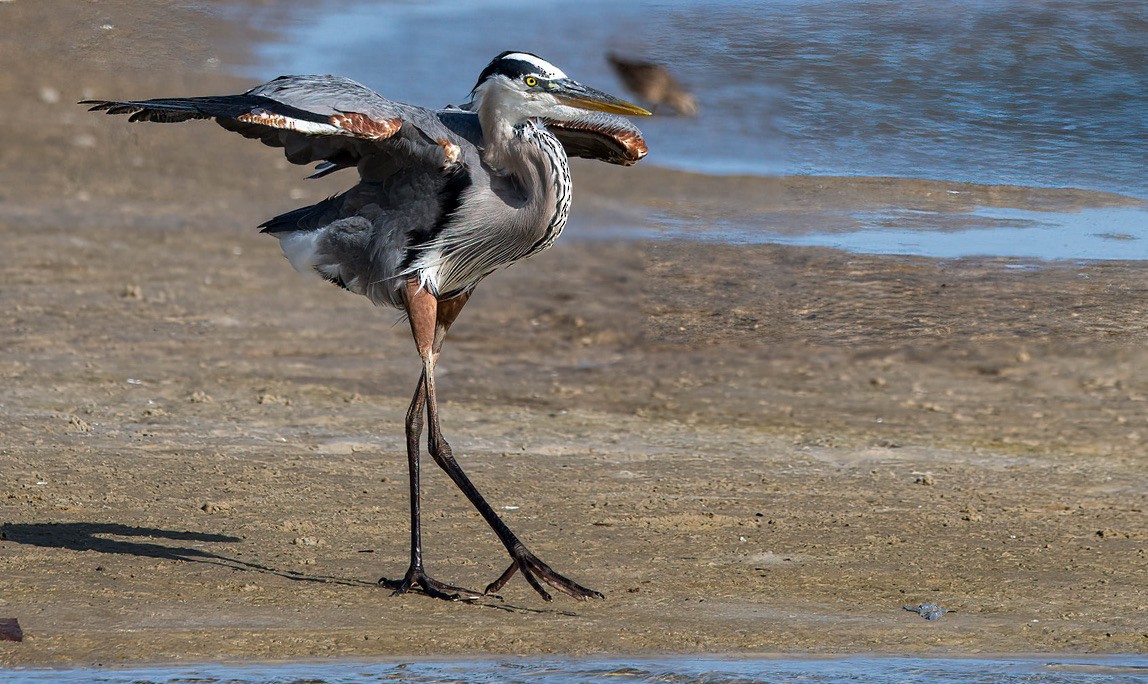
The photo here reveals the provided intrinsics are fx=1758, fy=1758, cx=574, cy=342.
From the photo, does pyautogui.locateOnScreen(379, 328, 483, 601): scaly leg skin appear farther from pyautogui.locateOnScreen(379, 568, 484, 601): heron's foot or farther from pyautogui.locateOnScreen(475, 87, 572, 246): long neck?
pyautogui.locateOnScreen(475, 87, 572, 246): long neck

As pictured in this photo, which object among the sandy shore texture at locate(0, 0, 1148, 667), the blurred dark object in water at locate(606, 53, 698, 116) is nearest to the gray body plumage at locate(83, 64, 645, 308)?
the sandy shore texture at locate(0, 0, 1148, 667)

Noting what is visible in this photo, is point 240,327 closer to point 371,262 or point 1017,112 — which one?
point 371,262

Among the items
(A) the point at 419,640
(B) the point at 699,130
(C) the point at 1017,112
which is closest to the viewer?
(A) the point at 419,640

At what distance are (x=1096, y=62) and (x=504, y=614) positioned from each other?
278 inches

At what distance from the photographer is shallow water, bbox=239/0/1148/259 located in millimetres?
10297

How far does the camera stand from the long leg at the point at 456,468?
18.5 ft

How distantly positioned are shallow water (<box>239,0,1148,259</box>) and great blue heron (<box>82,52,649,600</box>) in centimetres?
484

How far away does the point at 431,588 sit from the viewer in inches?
223

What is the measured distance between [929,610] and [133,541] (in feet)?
9.10

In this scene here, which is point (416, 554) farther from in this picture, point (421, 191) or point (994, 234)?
point (994, 234)

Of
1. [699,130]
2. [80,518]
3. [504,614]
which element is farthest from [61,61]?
[504,614]

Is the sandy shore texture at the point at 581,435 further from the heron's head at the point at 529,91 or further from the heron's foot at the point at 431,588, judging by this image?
the heron's head at the point at 529,91

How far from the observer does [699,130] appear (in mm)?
12594

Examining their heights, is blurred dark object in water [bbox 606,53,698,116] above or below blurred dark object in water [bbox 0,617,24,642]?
above
